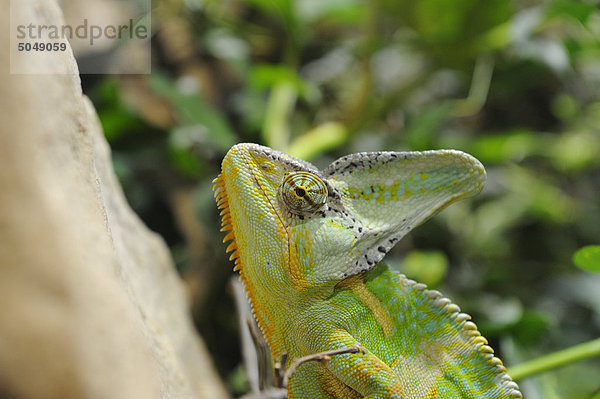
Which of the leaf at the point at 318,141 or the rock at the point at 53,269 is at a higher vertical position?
the rock at the point at 53,269

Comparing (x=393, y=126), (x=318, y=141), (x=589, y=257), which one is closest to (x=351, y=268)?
(x=589, y=257)

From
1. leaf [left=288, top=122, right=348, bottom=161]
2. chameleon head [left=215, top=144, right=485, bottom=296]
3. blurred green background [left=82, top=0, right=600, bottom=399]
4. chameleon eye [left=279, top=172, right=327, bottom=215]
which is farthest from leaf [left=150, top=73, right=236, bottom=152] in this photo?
chameleon eye [left=279, top=172, right=327, bottom=215]

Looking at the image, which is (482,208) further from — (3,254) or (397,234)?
(3,254)

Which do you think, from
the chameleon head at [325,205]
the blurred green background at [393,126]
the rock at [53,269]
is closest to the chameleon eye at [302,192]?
the chameleon head at [325,205]

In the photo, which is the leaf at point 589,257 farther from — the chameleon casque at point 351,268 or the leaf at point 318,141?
the leaf at point 318,141

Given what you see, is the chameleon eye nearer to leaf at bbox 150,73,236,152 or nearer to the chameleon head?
the chameleon head

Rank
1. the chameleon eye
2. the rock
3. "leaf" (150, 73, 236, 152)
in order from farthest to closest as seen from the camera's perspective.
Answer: "leaf" (150, 73, 236, 152) < the chameleon eye < the rock

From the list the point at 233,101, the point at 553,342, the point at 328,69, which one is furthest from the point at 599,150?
the point at 233,101

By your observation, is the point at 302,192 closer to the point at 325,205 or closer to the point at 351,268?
the point at 325,205

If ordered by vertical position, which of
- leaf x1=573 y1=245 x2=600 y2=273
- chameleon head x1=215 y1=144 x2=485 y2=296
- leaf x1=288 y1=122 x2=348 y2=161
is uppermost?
chameleon head x1=215 y1=144 x2=485 y2=296
